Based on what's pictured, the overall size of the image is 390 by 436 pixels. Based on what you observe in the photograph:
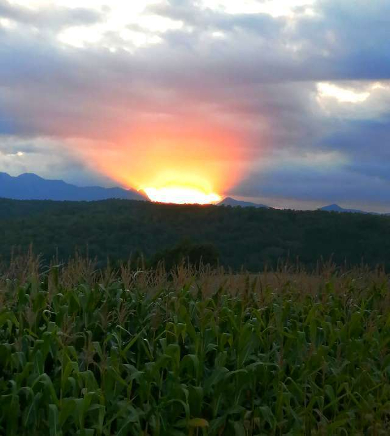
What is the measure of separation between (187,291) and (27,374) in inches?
132

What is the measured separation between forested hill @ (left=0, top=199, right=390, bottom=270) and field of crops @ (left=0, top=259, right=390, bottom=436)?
44342 mm

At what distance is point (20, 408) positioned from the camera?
6.43 metres

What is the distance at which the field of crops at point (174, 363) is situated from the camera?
6344mm

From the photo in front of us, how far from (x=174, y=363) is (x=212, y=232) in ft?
212

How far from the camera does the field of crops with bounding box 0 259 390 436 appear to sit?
20.8 ft

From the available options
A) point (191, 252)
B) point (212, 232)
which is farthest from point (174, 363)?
point (212, 232)

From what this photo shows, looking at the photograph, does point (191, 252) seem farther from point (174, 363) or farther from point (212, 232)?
point (174, 363)

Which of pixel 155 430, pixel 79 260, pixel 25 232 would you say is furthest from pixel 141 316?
pixel 25 232

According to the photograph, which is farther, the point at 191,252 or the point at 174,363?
the point at 191,252

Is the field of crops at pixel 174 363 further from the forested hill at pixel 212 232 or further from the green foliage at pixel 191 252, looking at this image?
the forested hill at pixel 212 232

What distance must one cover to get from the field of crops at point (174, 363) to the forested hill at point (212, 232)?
44.3m

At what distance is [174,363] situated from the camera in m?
6.95

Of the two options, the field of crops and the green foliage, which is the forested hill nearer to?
the green foliage

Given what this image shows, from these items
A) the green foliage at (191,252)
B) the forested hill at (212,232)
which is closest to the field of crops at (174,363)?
the green foliage at (191,252)
